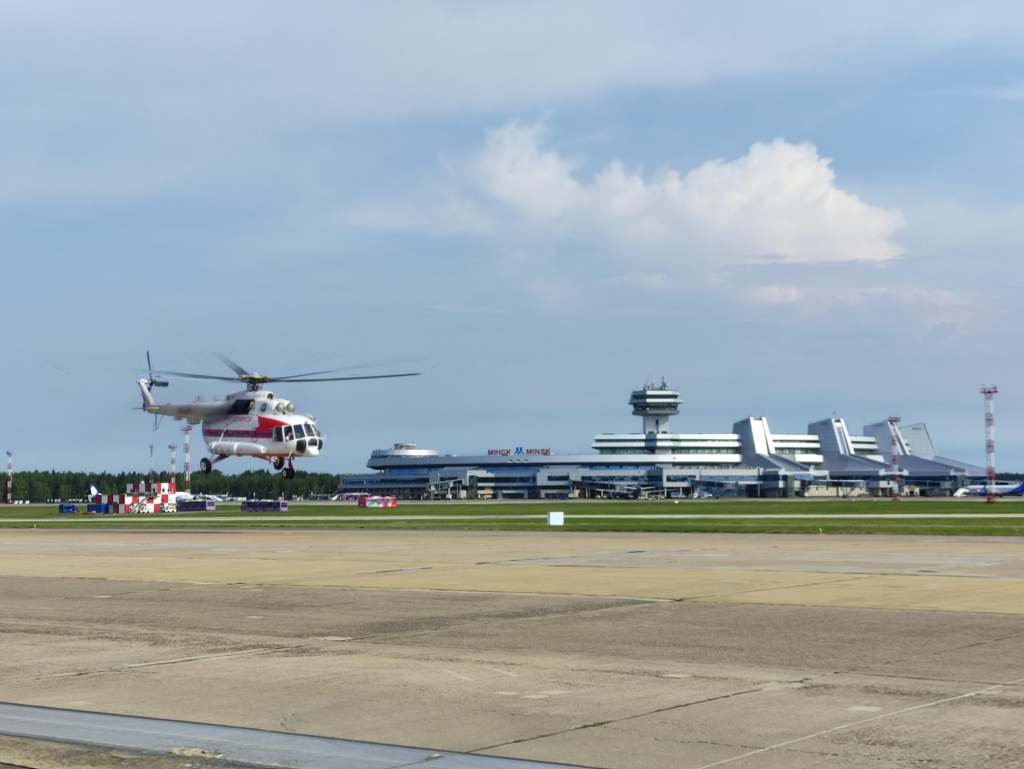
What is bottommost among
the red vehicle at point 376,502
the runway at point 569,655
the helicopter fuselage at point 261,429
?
the red vehicle at point 376,502

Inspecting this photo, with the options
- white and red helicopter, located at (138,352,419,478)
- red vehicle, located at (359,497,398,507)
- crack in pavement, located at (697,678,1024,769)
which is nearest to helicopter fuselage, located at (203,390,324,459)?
white and red helicopter, located at (138,352,419,478)

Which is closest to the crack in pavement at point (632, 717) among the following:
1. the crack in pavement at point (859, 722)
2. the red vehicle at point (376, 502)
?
the crack in pavement at point (859, 722)

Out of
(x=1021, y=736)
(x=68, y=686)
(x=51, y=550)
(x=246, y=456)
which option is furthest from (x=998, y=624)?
(x=246, y=456)

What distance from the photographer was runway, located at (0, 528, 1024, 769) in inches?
396

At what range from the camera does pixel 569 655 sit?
49.0ft

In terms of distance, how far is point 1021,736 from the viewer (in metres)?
9.66

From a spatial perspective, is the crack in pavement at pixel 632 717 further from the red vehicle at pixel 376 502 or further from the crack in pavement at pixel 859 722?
the red vehicle at pixel 376 502

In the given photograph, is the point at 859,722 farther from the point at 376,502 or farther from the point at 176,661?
the point at 376,502

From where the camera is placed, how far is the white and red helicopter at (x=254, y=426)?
226 ft

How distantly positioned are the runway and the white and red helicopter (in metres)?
37.6

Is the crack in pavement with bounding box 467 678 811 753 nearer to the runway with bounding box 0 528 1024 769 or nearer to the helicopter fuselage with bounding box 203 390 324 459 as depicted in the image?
the runway with bounding box 0 528 1024 769

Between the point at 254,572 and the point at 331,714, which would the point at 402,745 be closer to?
the point at 331,714

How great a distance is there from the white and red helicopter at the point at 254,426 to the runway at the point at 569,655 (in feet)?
123

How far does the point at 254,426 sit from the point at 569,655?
5726 centimetres
